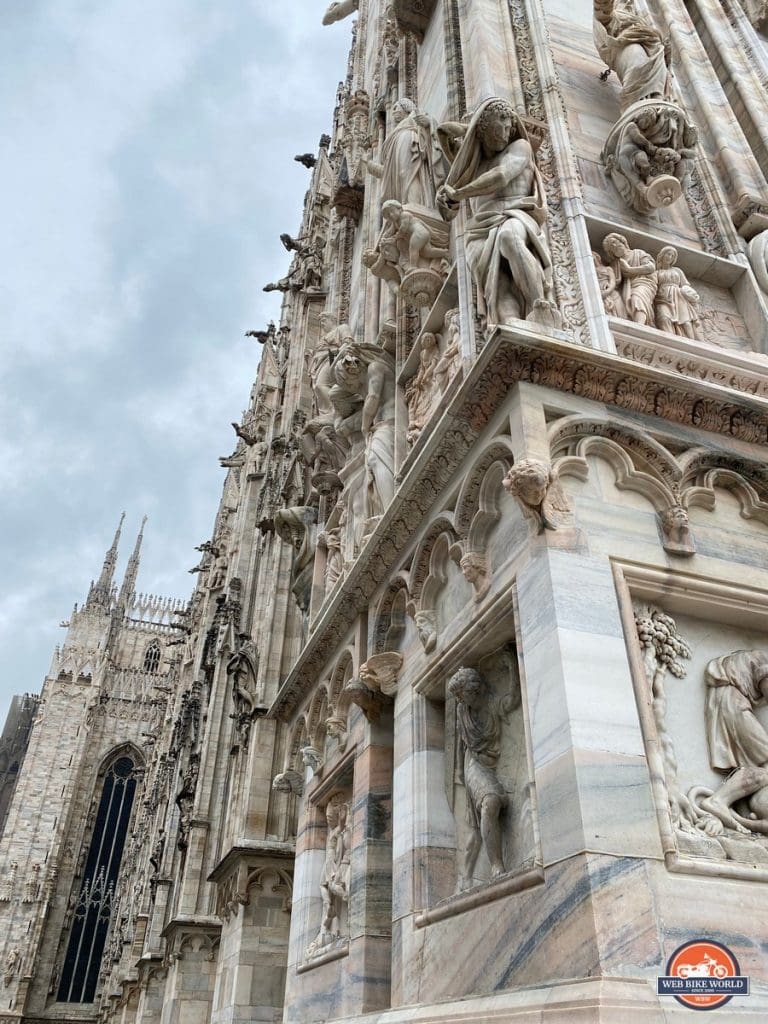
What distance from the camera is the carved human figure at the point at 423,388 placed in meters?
7.61

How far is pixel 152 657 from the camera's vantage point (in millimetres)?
64062

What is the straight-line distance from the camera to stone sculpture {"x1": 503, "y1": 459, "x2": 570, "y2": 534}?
4.79 m

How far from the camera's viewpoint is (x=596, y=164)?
7980 mm

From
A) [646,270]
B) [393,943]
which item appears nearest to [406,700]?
[393,943]

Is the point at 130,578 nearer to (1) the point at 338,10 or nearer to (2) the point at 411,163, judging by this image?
(1) the point at 338,10

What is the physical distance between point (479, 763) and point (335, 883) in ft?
9.80

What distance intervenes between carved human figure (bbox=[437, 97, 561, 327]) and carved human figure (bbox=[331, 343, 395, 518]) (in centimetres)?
222

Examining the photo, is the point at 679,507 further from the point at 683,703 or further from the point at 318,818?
the point at 318,818

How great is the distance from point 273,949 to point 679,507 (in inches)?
342

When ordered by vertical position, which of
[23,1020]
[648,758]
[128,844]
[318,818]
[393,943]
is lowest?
[393,943]

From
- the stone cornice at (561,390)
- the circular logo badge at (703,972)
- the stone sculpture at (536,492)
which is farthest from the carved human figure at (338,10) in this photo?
the circular logo badge at (703,972)

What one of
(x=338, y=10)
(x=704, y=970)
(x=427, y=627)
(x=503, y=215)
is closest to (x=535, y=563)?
(x=427, y=627)

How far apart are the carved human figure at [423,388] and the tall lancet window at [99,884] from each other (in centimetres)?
4533

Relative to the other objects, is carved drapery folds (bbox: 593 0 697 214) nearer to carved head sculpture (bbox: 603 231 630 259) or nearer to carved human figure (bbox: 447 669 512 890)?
carved head sculpture (bbox: 603 231 630 259)
